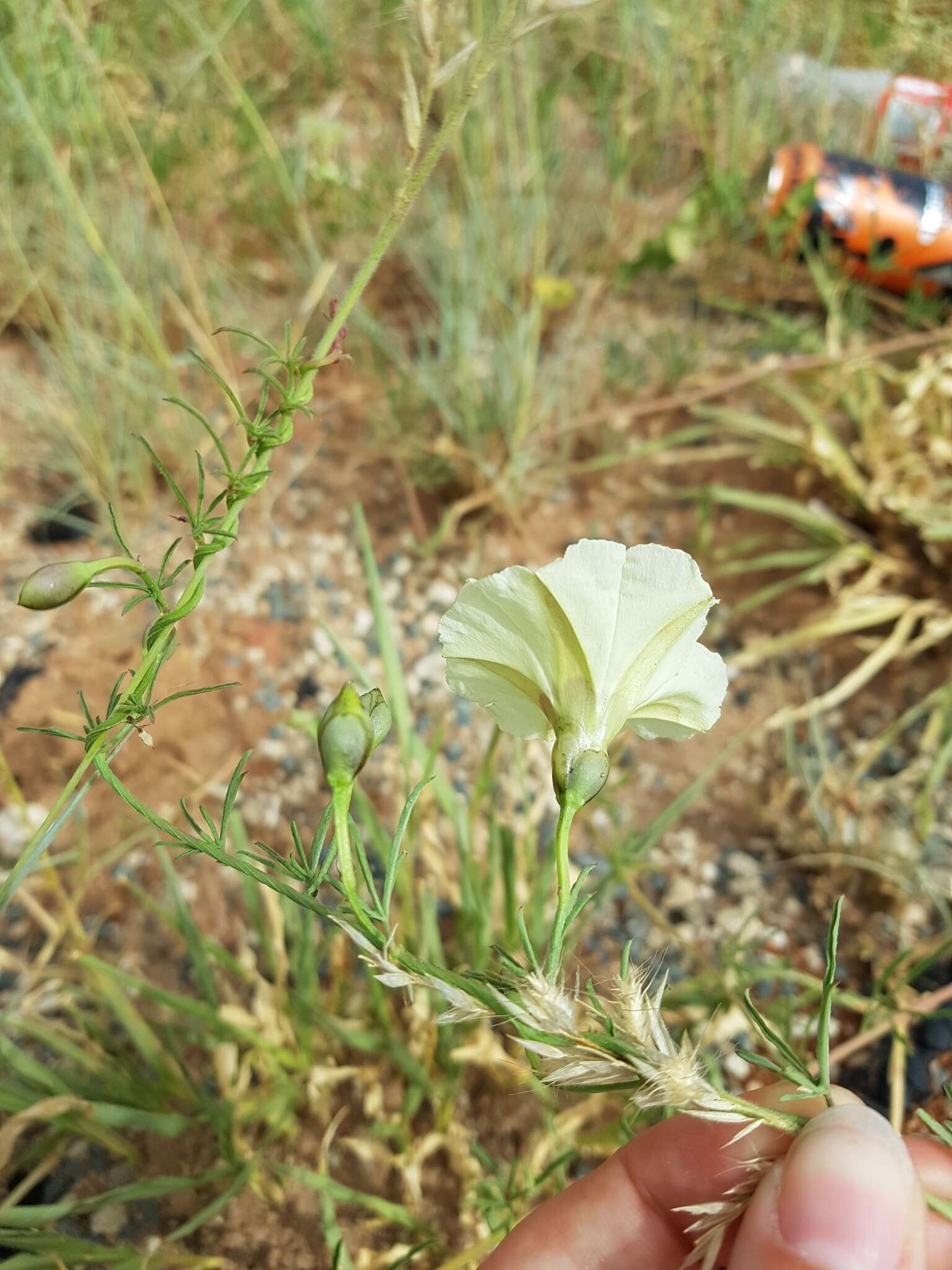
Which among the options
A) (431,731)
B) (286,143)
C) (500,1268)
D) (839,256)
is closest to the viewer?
(500,1268)

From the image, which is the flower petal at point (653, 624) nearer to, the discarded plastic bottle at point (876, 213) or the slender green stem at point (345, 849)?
the slender green stem at point (345, 849)

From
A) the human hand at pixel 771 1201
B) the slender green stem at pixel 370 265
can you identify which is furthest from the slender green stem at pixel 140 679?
the human hand at pixel 771 1201

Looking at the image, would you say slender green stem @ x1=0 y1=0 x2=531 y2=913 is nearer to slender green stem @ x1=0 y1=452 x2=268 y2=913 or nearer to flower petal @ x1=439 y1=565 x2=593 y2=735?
slender green stem @ x1=0 y1=452 x2=268 y2=913

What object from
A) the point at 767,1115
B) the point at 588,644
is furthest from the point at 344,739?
the point at 767,1115

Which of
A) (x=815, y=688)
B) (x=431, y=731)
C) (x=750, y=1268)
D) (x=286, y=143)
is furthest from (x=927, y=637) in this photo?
(x=286, y=143)

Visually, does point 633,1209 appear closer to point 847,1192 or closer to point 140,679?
point 847,1192

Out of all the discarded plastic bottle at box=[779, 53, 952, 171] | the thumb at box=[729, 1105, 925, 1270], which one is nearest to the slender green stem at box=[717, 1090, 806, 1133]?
the thumb at box=[729, 1105, 925, 1270]

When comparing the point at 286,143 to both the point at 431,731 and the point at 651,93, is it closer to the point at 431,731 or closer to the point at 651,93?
the point at 651,93
